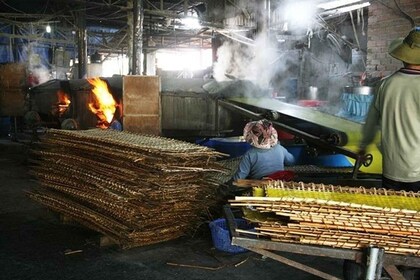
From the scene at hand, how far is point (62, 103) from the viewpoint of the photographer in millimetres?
11531

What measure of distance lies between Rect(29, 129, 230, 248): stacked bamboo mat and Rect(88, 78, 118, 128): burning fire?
425cm

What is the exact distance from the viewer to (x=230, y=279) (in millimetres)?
4121

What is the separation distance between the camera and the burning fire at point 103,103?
980 cm

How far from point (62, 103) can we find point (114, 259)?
26.5 feet

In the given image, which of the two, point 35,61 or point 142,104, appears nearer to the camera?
point 142,104

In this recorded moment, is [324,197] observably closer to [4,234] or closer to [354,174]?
[354,174]

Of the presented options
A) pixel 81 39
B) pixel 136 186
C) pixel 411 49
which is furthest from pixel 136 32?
pixel 411 49

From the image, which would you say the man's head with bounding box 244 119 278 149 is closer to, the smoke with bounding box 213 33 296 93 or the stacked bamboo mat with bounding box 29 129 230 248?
the stacked bamboo mat with bounding box 29 129 230 248

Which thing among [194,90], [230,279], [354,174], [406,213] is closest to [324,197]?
[406,213]

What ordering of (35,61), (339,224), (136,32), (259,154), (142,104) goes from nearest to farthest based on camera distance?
(339,224) → (259,154) → (142,104) → (136,32) → (35,61)

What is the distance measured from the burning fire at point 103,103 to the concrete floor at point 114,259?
14.5ft

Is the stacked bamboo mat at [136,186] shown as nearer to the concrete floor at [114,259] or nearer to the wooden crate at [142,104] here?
the concrete floor at [114,259]

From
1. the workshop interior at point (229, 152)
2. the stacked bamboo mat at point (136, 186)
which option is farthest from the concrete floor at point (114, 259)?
the stacked bamboo mat at point (136, 186)

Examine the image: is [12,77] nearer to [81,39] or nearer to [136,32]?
[136,32]
